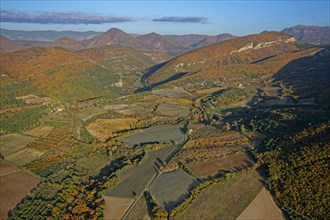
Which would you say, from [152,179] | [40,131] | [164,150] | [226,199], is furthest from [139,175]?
[40,131]

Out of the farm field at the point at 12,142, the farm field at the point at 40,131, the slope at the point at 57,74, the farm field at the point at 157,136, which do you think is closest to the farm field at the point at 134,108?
the farm field at the point at 157,136

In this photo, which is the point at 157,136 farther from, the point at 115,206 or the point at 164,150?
the point at 115,206

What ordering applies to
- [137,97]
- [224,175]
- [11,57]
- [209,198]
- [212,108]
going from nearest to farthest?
[209,198]
[224,175]
[212,108]
[137,97]
[11,57]

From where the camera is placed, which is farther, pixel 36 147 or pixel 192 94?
pixel 192 94

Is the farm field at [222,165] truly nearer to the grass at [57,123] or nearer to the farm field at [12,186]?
the farm field at [12,186]

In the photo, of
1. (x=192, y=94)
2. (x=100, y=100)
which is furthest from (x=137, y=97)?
(x=192, y=94)

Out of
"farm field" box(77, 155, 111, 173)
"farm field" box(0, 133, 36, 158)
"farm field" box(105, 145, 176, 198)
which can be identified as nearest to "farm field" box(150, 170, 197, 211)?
"farm field" box(105, 145, 176, 198)

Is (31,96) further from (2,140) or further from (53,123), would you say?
(2,140)
